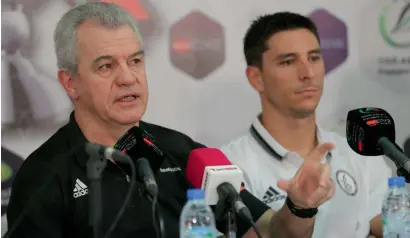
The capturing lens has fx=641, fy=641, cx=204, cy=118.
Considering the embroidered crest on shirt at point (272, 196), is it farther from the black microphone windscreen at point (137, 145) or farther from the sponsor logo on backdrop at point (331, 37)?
the black microphone windscreen at point (137, 145)

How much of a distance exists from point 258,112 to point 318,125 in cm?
30

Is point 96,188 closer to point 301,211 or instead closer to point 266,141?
point 301,211

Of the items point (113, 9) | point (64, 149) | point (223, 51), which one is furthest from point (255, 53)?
point (64, 149)

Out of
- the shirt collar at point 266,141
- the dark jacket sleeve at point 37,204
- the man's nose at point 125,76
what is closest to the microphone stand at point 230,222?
the dark jacket sleeve at point 37,204

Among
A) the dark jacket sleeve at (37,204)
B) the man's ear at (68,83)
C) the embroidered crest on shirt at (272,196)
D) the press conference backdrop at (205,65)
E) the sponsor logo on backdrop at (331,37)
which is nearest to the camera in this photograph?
the dark jacket sleeve at (37,204)

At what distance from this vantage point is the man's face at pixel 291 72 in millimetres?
2822

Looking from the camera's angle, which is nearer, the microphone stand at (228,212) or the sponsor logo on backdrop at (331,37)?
the microphone stand at (228,212)

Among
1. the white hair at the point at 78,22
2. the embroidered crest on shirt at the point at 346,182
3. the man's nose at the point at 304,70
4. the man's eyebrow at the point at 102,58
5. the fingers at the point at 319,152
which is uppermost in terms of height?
the white hair at the point at 78,22

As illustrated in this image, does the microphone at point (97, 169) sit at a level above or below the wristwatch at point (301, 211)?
above

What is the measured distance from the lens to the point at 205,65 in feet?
9.23

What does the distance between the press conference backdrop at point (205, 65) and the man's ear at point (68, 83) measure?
0.11 metres

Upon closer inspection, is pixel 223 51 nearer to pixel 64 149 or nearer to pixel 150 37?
pixel 150 37

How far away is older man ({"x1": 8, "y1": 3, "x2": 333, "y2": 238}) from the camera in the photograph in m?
2.18

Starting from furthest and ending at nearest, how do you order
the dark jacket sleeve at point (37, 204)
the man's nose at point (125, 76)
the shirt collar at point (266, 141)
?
1. the shirt collar at point (266, 141)
2. the man's nose at point (125, 76)
3. the dark jacket sleeve at point (37, 204)
